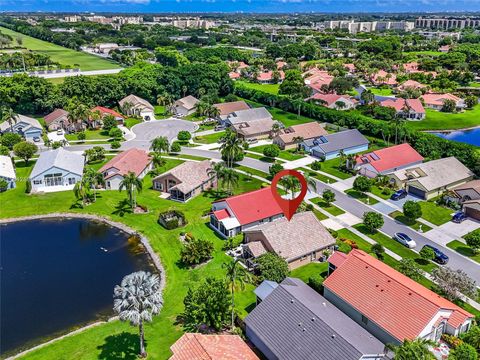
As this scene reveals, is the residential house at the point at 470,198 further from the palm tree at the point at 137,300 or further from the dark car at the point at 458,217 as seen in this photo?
the palm tree at the point at 137,300

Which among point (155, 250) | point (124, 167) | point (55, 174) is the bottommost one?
point (155, 250)

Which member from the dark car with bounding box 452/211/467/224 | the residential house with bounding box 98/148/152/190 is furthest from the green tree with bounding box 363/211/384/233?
the residential house with bounding box 98/148/152/190

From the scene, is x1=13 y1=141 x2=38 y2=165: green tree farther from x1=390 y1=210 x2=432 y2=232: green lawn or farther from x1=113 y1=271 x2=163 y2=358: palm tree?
x1=390 y1=210 x2=432 y2=232: green lawn

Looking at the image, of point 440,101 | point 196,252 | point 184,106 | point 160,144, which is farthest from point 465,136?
point 196,252

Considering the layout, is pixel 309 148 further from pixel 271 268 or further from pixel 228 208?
pixel 271 268

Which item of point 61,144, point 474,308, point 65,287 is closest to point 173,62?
point 61,144

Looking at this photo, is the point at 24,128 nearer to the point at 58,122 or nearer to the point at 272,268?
the point at 58,122
